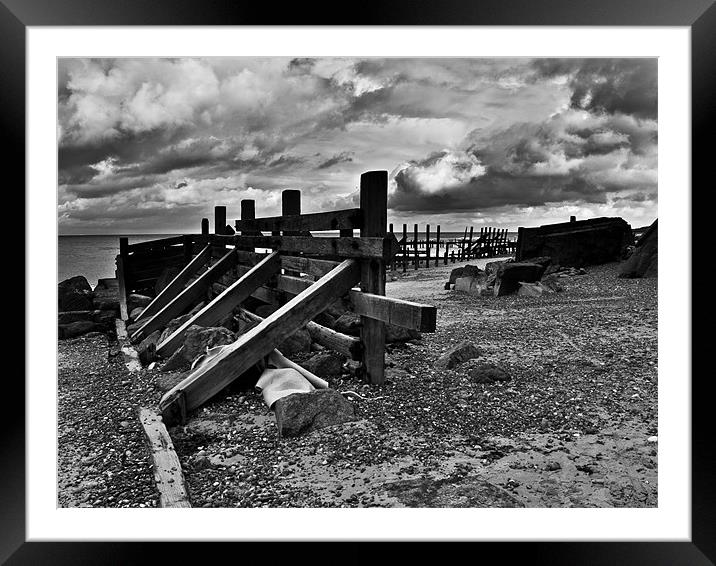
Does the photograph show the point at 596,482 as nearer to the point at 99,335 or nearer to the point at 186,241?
the point at 99,335

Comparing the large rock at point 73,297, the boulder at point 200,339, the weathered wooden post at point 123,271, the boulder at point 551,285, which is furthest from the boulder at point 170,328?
the boulder at point 551,285

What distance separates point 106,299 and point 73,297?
871mm

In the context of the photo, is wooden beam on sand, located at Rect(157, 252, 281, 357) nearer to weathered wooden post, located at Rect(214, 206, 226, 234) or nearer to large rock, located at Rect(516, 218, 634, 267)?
weathered wooden post, located at Rect(214, 206, 226, 234)

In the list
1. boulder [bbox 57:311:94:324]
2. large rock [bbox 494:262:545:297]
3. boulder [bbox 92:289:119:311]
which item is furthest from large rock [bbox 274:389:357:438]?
large rock [bbox 494:262:545:297]

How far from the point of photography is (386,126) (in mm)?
6168

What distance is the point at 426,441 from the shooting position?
3.83 metres

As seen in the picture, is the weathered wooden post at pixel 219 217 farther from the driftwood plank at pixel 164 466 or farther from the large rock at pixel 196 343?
the driftwood plank at pixel 164 466

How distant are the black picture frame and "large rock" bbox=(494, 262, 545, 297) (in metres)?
9.06

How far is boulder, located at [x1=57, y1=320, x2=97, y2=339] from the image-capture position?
903cm

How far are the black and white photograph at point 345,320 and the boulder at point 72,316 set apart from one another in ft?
1.26

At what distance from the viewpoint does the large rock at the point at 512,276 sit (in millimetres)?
11711
